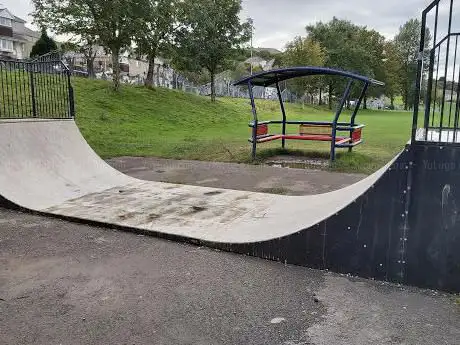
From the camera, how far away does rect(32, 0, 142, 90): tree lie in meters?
22.9

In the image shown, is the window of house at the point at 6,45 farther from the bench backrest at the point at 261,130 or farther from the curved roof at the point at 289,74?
the bench backrest at the point at 261,130

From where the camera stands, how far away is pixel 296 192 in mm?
8227

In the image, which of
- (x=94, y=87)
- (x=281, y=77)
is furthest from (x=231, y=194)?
(x=94, y=87)

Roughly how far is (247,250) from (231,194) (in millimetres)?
2852

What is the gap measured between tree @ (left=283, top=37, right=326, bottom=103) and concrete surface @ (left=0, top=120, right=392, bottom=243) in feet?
137

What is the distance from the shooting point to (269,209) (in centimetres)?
644

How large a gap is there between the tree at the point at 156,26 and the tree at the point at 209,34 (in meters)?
0.97

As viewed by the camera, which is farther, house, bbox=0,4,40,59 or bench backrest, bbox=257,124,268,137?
house, bbox=0,4,40,59

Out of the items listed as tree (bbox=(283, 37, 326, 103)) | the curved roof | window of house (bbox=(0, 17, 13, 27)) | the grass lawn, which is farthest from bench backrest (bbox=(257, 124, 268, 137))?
window of house (bbox=(0, 17, 13, 27))

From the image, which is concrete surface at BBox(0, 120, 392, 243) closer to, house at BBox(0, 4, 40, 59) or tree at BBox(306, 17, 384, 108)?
tree at BBox(306, 17, 384, 108)

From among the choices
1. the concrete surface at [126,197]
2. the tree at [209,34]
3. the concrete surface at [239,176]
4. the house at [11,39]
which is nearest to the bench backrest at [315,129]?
the concrete surface at [239,176]

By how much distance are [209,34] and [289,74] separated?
66.0 ft

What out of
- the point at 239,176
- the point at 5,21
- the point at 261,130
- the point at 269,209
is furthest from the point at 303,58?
the point at 269,209

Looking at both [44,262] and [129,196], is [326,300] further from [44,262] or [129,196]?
[129,196]
